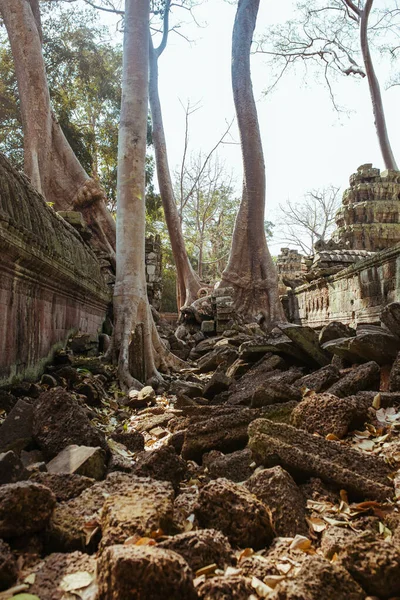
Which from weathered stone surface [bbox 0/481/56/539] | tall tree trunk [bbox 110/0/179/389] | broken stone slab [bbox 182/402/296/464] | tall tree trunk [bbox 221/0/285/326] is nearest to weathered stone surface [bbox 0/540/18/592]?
weathered stone surface [bbox 0/481/56/539]

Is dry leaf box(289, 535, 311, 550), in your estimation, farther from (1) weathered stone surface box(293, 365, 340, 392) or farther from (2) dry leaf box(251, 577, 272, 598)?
(1) weathered stone surface box(293, 365, 340, 392)

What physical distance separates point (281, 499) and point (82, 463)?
766 mm

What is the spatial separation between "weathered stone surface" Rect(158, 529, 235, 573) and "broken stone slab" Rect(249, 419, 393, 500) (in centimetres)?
55

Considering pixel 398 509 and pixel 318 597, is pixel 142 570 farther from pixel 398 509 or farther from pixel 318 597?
pixel 398 509

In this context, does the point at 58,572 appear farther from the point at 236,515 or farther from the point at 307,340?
the point at 307,340

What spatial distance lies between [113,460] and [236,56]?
12734 millimetres

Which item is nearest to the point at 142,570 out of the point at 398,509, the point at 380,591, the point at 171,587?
the point at 171,587

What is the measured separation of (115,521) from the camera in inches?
45.2

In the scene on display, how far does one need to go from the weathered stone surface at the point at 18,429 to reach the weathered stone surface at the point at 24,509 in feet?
2.41

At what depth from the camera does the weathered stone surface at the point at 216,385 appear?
357cm

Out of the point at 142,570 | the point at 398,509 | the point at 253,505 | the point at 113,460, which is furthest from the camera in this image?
the point at 113,460

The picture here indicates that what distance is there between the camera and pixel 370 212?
12.9m

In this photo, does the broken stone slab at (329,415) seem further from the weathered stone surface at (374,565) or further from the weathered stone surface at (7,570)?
the weathered stone surface at (7,570)

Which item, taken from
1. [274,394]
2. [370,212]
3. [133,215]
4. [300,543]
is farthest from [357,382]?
[370,212]
